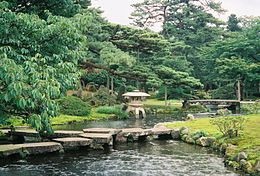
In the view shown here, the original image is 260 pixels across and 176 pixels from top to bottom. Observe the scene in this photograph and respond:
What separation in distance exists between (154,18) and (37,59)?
4565 centimetres

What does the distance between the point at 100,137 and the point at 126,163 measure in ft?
10.1

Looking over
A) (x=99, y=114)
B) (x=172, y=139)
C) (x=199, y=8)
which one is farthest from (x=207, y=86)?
(x=172, y=139)

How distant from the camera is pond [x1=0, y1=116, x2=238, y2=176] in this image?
11.3 m

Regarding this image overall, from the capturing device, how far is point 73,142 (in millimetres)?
14703

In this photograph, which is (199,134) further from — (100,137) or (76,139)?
(76,139)

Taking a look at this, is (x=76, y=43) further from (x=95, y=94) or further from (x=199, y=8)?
(x=199, y=8)

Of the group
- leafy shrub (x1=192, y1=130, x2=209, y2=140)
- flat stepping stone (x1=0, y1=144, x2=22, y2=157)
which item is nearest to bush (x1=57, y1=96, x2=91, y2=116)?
leafy shrub (x1=192, y1=130, x2=209, y2=140)

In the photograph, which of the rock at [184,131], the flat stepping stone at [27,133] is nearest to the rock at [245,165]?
the rock at [184,131]

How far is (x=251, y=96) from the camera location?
1672 inches

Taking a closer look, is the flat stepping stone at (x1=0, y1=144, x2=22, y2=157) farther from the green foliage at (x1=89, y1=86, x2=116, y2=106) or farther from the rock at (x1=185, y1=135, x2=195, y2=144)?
the green foliage at (x1=89, y1=86, x2=116, y2=106)

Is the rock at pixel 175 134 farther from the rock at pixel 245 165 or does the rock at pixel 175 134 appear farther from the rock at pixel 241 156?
the rock at pixel 245 165

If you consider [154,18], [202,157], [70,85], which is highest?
[154,18]

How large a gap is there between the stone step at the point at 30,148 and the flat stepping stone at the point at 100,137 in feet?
5.30

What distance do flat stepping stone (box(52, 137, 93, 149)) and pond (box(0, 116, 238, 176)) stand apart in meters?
0.34
